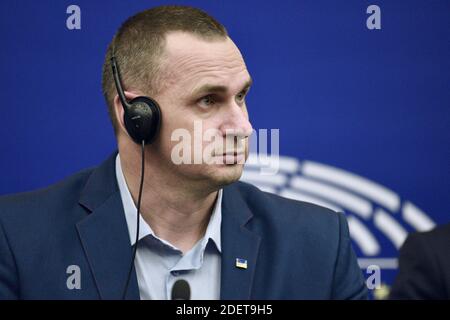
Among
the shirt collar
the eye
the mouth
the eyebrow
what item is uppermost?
the eyebrow

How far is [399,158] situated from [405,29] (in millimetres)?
346

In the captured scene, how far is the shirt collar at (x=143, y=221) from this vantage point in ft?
5.89

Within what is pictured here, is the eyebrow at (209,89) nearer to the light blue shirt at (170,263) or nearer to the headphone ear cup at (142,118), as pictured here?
the headphone ear cup at (142,118)

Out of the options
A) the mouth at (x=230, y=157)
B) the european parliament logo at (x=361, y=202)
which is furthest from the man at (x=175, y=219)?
the european parliament logo at (x=361, y=202)

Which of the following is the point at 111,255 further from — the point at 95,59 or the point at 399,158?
the point at 399,158

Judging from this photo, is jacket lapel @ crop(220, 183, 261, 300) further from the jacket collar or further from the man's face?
the man's face

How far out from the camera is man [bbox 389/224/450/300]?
58.2 inches

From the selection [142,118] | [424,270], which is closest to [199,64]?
[142,118]

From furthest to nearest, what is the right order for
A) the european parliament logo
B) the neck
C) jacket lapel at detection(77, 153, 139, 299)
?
the european parliament logo → the neck → jacket lapel at detection(77, 153, 139, 299)

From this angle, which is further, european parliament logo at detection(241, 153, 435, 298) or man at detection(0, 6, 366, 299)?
european parliament logo at detection(241, 153, 435, 298)

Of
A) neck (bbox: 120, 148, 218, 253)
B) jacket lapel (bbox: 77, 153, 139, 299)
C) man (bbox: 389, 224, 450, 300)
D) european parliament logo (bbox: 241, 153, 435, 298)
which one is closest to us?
man (bbox: 389, 224, 450, 300)

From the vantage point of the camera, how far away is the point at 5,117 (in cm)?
217

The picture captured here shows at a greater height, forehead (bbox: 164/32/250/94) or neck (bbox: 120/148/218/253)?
forehead (bbox: 164/32/250/94)

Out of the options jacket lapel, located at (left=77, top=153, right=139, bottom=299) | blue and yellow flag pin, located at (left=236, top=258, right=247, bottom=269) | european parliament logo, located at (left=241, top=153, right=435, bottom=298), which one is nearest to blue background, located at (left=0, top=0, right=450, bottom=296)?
european parliament logo, located at (left=241, top=153, right=435, bottom=298)
